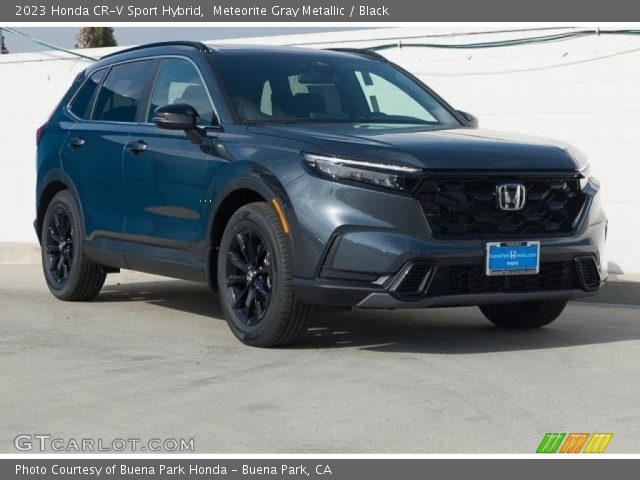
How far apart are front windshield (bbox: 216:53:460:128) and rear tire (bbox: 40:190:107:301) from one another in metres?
2.02

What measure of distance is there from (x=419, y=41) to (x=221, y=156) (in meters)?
6.14

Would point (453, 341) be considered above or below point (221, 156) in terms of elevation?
below

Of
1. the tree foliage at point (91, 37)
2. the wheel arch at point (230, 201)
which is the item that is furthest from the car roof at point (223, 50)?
the tree foliage at point (91, 37)

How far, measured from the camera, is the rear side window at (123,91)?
9.31 metres

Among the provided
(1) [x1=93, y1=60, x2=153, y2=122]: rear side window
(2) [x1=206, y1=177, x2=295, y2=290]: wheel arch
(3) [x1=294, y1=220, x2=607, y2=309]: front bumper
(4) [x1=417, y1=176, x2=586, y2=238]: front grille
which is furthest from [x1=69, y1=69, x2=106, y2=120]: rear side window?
(4) [x1=417, y1=176, x2=586, y2=238]: front grille

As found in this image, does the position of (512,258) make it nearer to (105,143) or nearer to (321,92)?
(321,92)

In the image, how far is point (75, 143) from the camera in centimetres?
984

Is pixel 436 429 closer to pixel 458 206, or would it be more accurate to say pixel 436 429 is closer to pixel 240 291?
pixel 458 206

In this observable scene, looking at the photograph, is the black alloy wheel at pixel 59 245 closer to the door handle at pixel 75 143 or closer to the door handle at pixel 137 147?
the door handle at pixel 75 143

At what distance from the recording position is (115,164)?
919 cm

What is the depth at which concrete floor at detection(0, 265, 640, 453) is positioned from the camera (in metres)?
5.69

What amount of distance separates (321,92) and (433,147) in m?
1.40

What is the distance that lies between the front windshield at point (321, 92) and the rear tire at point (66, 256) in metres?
2.02
